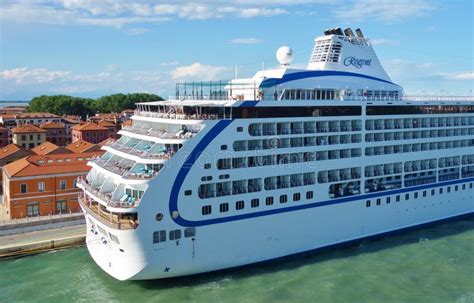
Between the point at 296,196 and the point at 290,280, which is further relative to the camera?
the point at 296,196

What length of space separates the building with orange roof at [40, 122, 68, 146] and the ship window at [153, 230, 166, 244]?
40.9 meters

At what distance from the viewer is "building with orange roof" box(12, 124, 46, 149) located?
47.7 metres

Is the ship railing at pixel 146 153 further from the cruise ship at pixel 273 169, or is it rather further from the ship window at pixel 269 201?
the ship window at pixel 269 201

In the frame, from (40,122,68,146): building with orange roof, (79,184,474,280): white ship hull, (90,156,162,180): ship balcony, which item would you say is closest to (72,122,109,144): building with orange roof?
(40,122,68,146): building with orange roof

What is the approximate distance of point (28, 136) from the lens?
48438 millimetres

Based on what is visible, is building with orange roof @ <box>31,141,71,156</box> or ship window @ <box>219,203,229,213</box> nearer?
ship window @ <box>219,203,229,213</box>

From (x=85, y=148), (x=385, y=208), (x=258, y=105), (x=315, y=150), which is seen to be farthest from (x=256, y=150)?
(x=85, y=148)

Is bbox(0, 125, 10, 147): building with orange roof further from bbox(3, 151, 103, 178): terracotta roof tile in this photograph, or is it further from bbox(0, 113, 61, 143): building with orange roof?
bbox(3, 151, 103, 178): terracotta roof tile

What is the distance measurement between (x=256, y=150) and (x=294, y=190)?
2578 millimetres

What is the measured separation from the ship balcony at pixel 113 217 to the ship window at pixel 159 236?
839 millimetres

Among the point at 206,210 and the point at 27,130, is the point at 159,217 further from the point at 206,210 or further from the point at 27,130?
the point at 27,130

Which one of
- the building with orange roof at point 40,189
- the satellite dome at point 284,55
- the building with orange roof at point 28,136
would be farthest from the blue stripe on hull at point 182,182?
the building with orange roof at point 28,136

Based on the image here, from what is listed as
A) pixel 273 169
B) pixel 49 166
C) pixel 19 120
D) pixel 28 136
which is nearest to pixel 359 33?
pixel 273 169

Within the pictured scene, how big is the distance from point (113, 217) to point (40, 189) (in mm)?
12028
